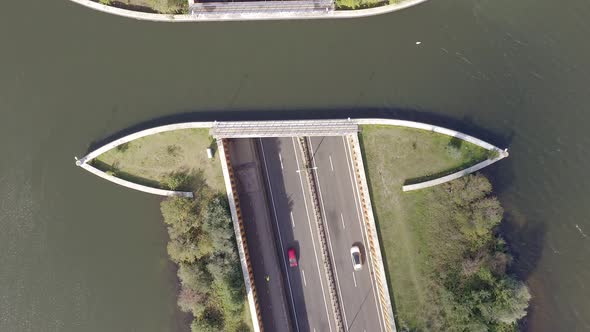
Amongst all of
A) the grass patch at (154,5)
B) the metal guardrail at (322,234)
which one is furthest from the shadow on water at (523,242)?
the grass patch at (154,5)

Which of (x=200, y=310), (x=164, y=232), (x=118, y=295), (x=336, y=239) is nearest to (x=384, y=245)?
(x=336, y=239)

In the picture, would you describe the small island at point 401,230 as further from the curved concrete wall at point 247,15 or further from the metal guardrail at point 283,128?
the curved concrete wall at point 247,15

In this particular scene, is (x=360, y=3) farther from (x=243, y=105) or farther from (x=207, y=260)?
(x=207, y=260)

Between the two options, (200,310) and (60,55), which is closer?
(200,310)

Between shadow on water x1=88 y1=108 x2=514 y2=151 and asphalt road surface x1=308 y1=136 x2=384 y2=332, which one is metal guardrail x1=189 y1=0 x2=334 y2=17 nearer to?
shadow on water x1=88 y1=108 x2=514 y2=151

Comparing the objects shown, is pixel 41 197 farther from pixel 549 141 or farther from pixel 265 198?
pixel 549 141

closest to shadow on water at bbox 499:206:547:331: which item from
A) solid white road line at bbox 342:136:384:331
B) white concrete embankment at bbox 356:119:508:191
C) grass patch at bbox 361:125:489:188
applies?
white concrete embankment at bbox 356:119:508:191
